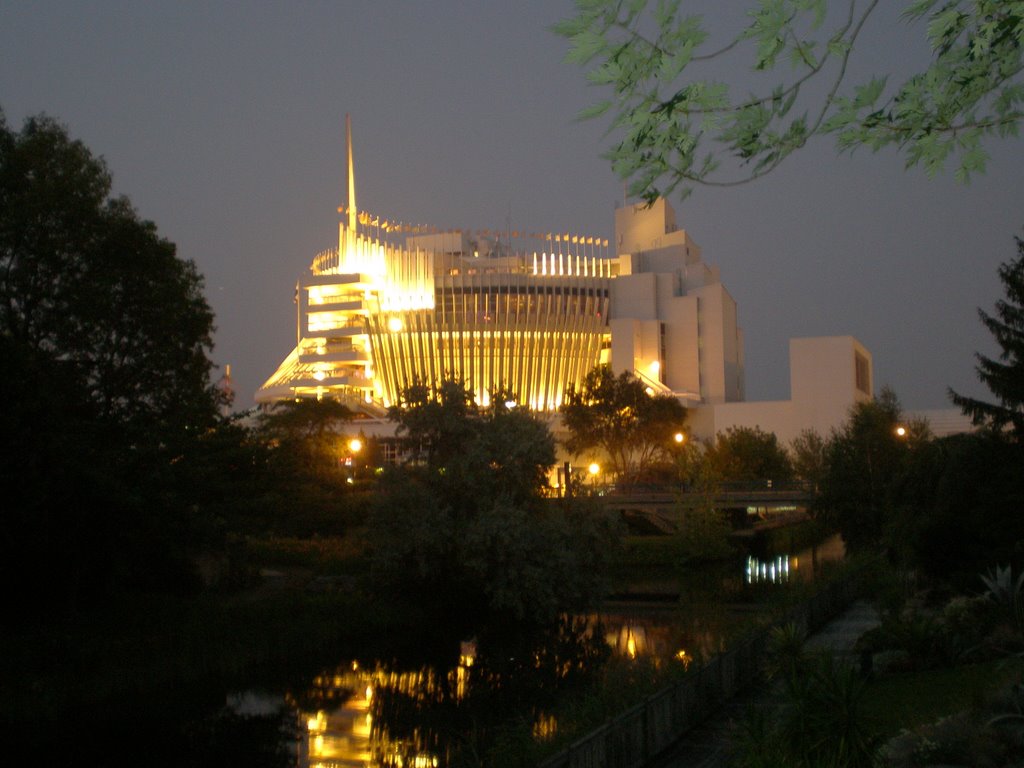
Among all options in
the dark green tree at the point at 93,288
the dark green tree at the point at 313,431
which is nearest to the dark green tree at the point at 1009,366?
the dark green tree at the point at 93,288

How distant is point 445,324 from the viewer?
351 ft

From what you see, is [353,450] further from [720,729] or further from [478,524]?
Answer: [720,729]

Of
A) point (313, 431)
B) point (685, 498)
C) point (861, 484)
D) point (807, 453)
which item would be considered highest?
point (313, 431)

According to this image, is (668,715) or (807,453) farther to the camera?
(807,453)

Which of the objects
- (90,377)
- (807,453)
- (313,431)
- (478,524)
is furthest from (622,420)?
(90,377)

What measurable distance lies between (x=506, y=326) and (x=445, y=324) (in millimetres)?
5776

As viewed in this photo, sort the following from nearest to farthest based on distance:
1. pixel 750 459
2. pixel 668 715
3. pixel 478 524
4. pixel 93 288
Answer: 1. pixel 668 715
2. pixel 93 288
3. pixel 478 524
4. pixel 750 459

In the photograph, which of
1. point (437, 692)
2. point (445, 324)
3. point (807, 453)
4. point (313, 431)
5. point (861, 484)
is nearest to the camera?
point (437, 692)

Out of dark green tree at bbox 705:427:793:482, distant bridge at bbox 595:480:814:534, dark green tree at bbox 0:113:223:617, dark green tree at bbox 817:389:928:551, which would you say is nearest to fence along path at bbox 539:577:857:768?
dark green tree at bbox 0:113:223:617

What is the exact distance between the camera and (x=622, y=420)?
87.4m

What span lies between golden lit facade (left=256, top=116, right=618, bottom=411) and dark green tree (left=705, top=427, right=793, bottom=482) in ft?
90.3

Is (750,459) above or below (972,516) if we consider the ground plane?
above

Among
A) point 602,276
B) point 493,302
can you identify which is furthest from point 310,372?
point 602,276

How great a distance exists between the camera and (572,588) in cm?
3338
